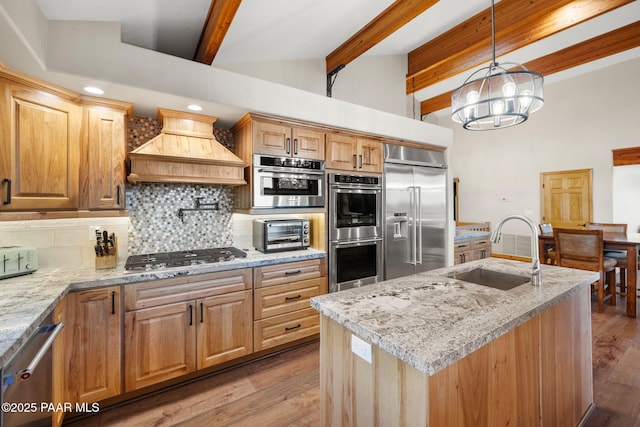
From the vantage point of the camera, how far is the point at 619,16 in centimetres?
354

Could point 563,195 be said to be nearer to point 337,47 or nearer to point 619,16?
point 619,16

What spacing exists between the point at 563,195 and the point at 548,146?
113cm

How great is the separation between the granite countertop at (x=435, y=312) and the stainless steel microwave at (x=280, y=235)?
4.31 ft

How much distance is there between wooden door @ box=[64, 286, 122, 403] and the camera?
69.7 inches

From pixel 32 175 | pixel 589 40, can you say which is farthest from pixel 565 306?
pixel 589 40

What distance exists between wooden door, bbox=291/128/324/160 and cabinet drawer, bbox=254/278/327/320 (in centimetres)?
126

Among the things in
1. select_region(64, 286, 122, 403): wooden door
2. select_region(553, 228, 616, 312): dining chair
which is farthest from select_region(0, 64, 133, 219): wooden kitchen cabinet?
select_region(553, 228, 616, 312): dining chair

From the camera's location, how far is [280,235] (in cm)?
277

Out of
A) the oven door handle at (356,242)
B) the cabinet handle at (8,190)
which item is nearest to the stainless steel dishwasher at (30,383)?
the cabinet handle at (8,190)

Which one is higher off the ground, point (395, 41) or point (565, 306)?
point (395, 41)

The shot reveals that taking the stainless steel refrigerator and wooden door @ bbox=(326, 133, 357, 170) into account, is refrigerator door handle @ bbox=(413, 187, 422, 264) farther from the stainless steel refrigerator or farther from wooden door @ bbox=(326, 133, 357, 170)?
wooden door @ bbox=(326, 133, 357, 170)

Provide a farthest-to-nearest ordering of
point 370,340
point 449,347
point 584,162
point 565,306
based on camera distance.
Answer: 1. point 584,162
2. point 565,306
3. point 370,340
4. point 449,347

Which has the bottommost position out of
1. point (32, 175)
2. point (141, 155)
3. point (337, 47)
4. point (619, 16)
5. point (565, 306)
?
point (565, 306)

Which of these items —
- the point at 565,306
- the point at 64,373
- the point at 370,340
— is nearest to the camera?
the point at 370,340
